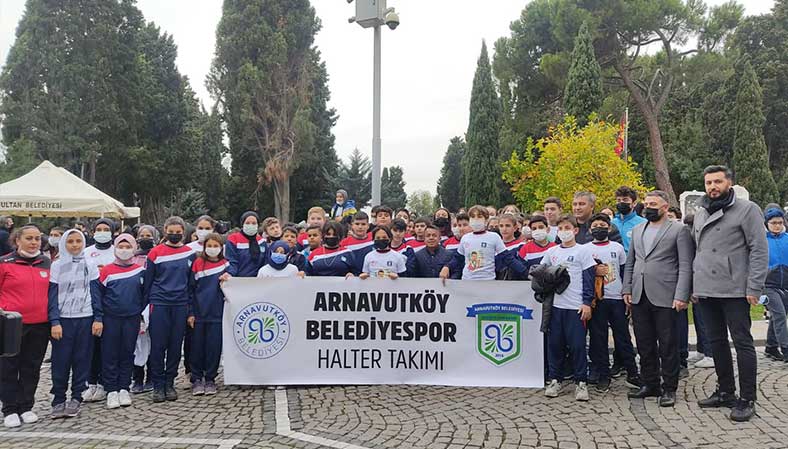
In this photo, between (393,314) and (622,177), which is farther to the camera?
(622,177)

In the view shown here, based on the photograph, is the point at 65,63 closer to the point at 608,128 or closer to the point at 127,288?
the point at 608,128

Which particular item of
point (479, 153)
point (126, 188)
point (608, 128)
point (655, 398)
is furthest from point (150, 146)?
point (655, 398)

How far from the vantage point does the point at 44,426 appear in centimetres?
536

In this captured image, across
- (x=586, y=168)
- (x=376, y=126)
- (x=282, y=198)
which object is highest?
(x=282, y=198)

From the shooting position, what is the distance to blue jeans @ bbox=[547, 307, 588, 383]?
5926mm

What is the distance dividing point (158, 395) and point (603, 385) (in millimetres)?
4654

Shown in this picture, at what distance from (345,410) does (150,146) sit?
128 feet

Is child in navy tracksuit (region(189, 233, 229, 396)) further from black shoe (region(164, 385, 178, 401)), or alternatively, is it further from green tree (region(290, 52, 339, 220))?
green tree (region(290, 52, 339, 220))

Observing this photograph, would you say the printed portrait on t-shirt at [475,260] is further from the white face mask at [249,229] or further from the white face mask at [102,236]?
the white face mask at [102,236]

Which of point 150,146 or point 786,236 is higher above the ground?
point 150,146

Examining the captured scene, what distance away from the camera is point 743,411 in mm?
5199

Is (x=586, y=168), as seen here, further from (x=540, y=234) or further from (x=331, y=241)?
(x=331, y=241)

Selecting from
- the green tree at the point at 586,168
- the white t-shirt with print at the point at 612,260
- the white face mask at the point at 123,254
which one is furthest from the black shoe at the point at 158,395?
the green tree at the point at 586,168

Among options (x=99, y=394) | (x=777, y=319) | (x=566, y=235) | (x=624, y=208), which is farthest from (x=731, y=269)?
(x=99, y=394)
